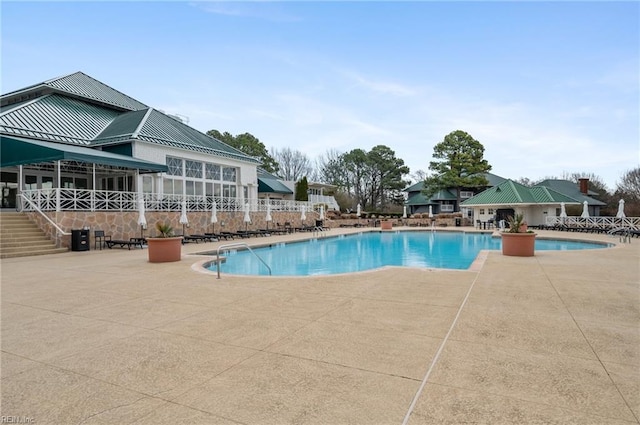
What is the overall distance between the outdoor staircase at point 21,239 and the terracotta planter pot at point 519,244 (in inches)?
611

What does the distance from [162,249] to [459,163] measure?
35.7 m

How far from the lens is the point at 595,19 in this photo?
42.3ft

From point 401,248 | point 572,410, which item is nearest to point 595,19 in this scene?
point 401,248

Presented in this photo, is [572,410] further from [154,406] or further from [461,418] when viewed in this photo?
[154,406]

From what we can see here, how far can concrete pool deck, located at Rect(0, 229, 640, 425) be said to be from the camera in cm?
250

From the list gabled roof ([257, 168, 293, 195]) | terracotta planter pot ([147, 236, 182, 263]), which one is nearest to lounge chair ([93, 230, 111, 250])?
terracotta planter pot ([147, 236, 182, 263])

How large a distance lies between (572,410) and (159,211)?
63.0ft

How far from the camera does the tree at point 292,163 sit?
62.6m

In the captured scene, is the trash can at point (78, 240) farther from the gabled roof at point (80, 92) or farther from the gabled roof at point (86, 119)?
the gabled roof at point (80, 92)

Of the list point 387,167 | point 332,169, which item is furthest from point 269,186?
point 332,169

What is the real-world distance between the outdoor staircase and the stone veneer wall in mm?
264

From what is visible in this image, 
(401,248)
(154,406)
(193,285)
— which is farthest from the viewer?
(401,248)

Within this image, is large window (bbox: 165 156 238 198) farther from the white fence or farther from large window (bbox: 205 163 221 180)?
the white fence

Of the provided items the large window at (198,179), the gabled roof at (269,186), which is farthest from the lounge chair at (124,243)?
the gabled roof at (269,186)
